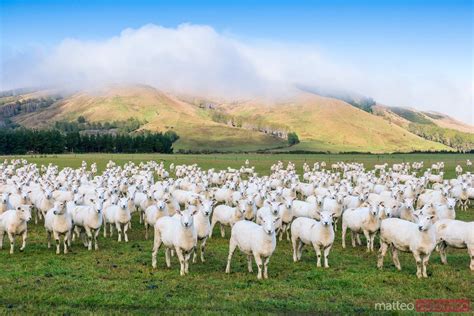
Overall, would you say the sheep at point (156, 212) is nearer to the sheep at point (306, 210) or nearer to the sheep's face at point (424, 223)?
the sheep at point (306, 210)

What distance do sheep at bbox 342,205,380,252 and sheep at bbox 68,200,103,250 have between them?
398 inches

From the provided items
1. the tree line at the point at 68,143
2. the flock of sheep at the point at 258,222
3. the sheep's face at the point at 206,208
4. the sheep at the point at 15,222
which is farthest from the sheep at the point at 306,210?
the tree line at the point at 68,143

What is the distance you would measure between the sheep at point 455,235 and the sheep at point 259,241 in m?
6.24

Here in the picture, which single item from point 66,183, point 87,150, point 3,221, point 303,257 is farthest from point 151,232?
point 87,150

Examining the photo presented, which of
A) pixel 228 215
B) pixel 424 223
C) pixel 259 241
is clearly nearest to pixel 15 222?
pixel 228 215

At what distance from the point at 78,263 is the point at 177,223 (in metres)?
3.73

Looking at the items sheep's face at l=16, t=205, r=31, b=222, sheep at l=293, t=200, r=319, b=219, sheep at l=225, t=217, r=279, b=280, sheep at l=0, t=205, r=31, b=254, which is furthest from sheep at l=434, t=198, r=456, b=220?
sheep at l=0, t=205, r=31, b=254

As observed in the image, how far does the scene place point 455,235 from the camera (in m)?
16.5

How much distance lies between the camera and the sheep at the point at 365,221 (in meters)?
18.9

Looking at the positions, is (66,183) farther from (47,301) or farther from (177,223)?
(47,301)

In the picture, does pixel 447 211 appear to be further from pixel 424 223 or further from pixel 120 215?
pixel 120 215

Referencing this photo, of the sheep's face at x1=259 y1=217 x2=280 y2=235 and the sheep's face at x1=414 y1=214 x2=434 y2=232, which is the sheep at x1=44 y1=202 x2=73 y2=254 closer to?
the sheep's face at x1=259 y1=217 x2=280 y2=235

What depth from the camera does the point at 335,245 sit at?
67.4ft

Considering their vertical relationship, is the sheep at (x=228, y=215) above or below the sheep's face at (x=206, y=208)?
below
